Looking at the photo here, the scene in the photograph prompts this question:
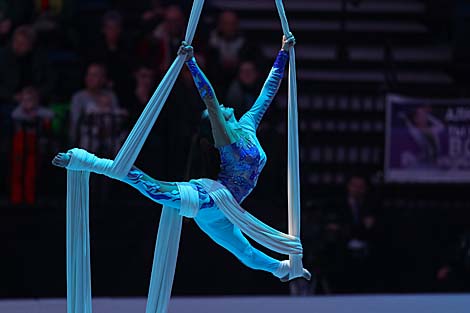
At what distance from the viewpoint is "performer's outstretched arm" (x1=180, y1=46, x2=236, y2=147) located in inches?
164

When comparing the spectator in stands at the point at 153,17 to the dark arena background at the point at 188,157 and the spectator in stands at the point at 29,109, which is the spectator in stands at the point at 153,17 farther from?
the spectator in stands at the point at 29,109

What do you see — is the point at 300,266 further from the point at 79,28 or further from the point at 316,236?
the point at 79,28

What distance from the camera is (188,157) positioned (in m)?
6.04

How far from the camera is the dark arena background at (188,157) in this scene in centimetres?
672

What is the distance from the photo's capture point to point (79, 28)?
812 cm

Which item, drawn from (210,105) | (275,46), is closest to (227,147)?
(210,105)

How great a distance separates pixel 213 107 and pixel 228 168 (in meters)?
0.29

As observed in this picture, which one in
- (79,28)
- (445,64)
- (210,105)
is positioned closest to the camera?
(210,105)

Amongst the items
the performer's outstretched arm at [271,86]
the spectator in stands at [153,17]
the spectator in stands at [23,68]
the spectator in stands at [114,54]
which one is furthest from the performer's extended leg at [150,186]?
the spectator in stands at [153,17]

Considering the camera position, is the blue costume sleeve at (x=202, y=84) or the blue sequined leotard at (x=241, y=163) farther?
the blue sequined leotard at (x=241, y=163)

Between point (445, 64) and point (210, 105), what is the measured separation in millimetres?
5068

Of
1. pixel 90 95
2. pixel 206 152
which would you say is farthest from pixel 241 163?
pixel 90 95

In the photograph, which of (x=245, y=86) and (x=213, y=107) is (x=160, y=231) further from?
(x=245, y=86)

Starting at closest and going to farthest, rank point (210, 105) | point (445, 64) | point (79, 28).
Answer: point (210, 105) → point (79, 28) → point (445, 64)
